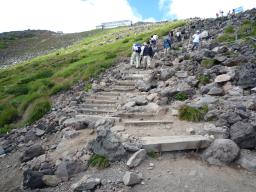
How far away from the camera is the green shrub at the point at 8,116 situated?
1958 cm

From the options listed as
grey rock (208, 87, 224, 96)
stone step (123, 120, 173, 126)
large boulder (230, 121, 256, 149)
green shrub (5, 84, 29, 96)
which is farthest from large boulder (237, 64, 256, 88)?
green shrub (5, 84, 29, 96)

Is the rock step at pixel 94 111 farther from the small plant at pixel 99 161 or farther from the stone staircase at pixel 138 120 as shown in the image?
the small plant at pixel 99 161

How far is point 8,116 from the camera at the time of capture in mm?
19844

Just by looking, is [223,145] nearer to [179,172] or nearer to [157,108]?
[179,172]

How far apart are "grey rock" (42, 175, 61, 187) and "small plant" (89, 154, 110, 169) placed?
1.23 metres

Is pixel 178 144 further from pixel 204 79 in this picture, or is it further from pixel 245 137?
pixel 204 79

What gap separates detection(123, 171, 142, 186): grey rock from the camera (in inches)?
389

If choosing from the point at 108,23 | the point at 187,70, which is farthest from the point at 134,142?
the point at 108,23

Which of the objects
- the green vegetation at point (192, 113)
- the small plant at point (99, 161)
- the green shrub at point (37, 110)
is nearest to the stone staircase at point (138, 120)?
the green vegetation at point (192, 113)

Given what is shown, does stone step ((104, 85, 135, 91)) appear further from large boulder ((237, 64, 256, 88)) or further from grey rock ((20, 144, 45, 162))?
grey rock ((20, 144, 45, 162))

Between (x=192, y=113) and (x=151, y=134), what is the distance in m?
2.10

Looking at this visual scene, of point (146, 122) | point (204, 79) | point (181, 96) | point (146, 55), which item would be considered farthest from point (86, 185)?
point (146, 55)

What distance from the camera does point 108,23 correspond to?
123m

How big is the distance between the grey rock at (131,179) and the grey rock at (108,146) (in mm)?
1277
